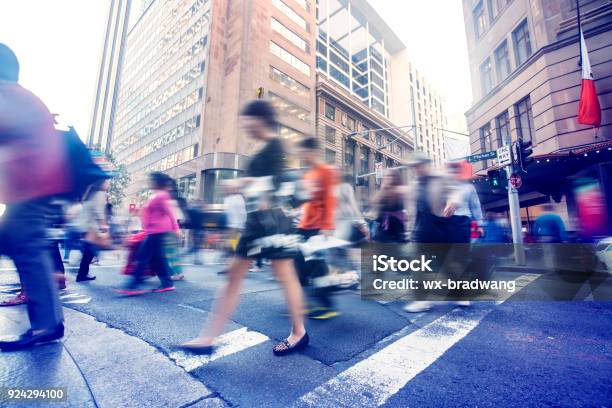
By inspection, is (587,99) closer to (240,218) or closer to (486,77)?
(486,77)

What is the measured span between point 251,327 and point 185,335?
0.60m

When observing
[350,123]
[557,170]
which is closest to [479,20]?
[557,170]

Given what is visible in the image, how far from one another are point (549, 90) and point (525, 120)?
2.21 m

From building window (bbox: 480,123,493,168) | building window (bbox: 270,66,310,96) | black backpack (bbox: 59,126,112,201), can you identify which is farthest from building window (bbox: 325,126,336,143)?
black backpack (bbox: 59,126,112,201)

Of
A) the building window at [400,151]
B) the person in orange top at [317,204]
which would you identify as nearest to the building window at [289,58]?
the building window at [400,151]

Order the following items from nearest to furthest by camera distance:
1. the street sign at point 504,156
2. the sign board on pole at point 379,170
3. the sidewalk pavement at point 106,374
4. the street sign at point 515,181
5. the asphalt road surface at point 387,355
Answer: the sidewalk pavement at point 106,374 < the asphalt road surface at point 387,355 < the street sign at point 515,181 < the street sign at point 504,156 < the sign board on pole at point 379,170

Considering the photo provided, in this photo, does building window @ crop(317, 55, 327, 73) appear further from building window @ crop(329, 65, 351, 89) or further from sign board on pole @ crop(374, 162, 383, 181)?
sign board on pole @ crop(374, 162, 383, 181)

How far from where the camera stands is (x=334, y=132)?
34156 millimetres

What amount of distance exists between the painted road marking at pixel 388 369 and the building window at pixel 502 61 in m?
19.1

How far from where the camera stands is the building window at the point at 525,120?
1452 centimetres

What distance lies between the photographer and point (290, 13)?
31594 millimetres

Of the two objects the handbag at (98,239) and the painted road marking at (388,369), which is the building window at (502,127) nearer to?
the painted road marking at (388,369)

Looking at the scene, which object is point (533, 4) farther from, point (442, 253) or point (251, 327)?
point (251, 327)

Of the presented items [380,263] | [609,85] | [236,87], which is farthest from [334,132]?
[380,263]
